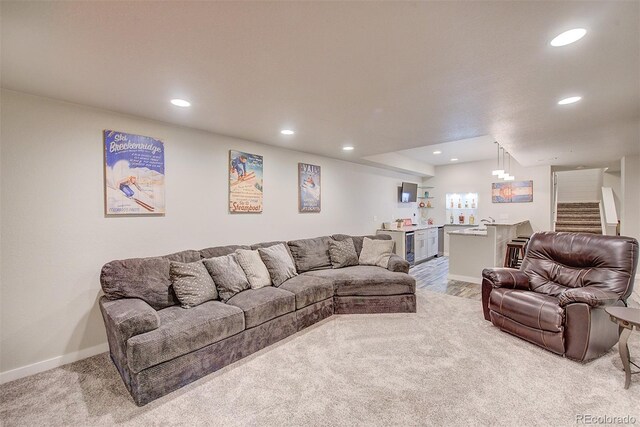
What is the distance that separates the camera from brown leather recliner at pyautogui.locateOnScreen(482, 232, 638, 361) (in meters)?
2.46

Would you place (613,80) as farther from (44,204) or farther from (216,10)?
(44,204)

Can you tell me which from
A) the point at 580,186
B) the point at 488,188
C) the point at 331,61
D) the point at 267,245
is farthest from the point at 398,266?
the point at 580,186

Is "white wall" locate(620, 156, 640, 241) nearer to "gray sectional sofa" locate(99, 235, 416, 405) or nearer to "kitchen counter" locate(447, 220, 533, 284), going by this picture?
"kitchen counter" locate(447, 220, 533, 284)

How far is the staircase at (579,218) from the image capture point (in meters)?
7.80

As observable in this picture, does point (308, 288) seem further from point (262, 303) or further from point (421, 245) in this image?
point (421, 245)

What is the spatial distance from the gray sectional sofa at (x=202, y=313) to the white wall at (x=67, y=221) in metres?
0.35

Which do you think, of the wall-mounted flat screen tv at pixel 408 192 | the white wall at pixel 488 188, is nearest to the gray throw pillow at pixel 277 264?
the wall-mounted flat screen tv at pixel 408 192

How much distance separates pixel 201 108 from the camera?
8.93 ft

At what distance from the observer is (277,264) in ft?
11.6

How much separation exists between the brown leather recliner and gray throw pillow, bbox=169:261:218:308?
3.08m

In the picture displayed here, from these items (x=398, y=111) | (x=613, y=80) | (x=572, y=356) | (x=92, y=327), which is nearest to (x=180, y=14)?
(x=398, y=111)

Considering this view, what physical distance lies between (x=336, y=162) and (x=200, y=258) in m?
3.20

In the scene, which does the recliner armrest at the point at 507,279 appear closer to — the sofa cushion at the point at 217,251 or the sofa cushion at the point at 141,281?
the sofa cushion at the point at 217,251

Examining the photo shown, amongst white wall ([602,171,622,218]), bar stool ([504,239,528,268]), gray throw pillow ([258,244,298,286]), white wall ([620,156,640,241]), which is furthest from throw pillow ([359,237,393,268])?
white wall ([602,171,622,218])
